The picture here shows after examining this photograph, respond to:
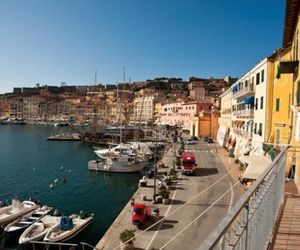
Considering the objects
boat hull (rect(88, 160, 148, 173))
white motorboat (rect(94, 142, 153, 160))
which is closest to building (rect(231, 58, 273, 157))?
boat hull (rect(88, 160, 148, 173))

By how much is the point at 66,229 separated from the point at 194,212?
345 inches

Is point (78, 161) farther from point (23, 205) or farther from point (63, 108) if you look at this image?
point (63, 108)

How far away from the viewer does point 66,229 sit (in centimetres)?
1902

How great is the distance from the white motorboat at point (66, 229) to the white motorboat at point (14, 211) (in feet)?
15.8

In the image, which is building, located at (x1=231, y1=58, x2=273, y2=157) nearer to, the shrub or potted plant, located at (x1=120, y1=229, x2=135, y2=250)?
the shrub

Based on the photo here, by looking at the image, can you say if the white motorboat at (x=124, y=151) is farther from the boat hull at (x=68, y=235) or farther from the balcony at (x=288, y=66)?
the balcony at (x=288, y=66)

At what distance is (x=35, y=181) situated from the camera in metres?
36.7

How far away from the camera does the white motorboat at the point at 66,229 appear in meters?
18.0

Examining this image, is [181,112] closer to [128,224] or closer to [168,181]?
[168,181]

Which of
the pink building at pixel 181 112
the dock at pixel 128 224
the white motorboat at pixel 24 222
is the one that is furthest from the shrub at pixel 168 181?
the pink building at pixel 181 112

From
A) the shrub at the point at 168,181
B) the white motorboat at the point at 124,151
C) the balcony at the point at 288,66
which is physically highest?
the balcony at the point at 288,66

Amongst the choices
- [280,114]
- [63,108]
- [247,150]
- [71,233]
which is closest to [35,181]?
[71,233]

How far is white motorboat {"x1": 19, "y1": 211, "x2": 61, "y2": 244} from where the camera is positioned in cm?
1789

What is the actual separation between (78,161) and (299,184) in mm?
44647
